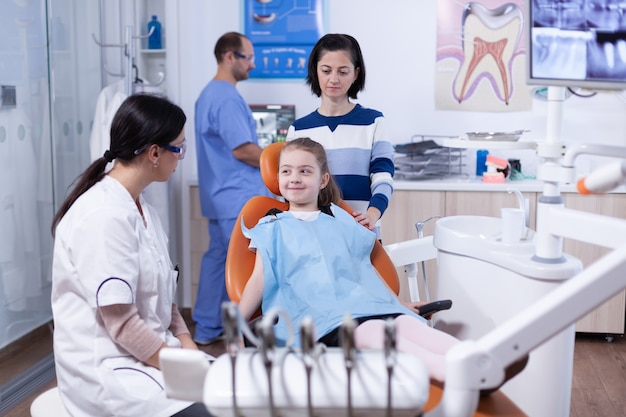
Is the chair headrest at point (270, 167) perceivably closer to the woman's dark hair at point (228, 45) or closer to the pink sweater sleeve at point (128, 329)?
the pink sweater sleeve at point (128, 329)

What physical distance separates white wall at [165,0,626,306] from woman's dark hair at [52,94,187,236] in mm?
2031

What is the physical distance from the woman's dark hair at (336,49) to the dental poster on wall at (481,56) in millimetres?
1486

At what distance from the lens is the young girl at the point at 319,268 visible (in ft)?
5.38

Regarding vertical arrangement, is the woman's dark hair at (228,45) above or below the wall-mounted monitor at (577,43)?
above

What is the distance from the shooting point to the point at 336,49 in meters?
2.16

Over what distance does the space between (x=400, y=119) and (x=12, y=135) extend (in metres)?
1.87

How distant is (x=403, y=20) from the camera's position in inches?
142

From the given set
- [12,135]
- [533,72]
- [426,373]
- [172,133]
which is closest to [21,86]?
[12,135]

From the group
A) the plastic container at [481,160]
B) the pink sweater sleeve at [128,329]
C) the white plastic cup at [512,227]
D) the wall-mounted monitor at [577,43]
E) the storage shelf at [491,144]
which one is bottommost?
the pink sweater sleeve at [128,329]

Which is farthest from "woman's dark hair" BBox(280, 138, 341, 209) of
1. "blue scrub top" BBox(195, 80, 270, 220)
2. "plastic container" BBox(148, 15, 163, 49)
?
"plastic container" BBox(148, 15, 163, 49)

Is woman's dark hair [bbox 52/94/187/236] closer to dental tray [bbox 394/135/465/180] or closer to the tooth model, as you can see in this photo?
dental tray [bbox 394/135/465/180]

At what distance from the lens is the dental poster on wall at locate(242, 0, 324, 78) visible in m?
3.65

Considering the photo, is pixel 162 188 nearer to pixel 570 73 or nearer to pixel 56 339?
pixel 56 339

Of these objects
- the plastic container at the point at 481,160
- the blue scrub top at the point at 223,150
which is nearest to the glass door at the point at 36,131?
the blue scrub top at the point at 223,150
